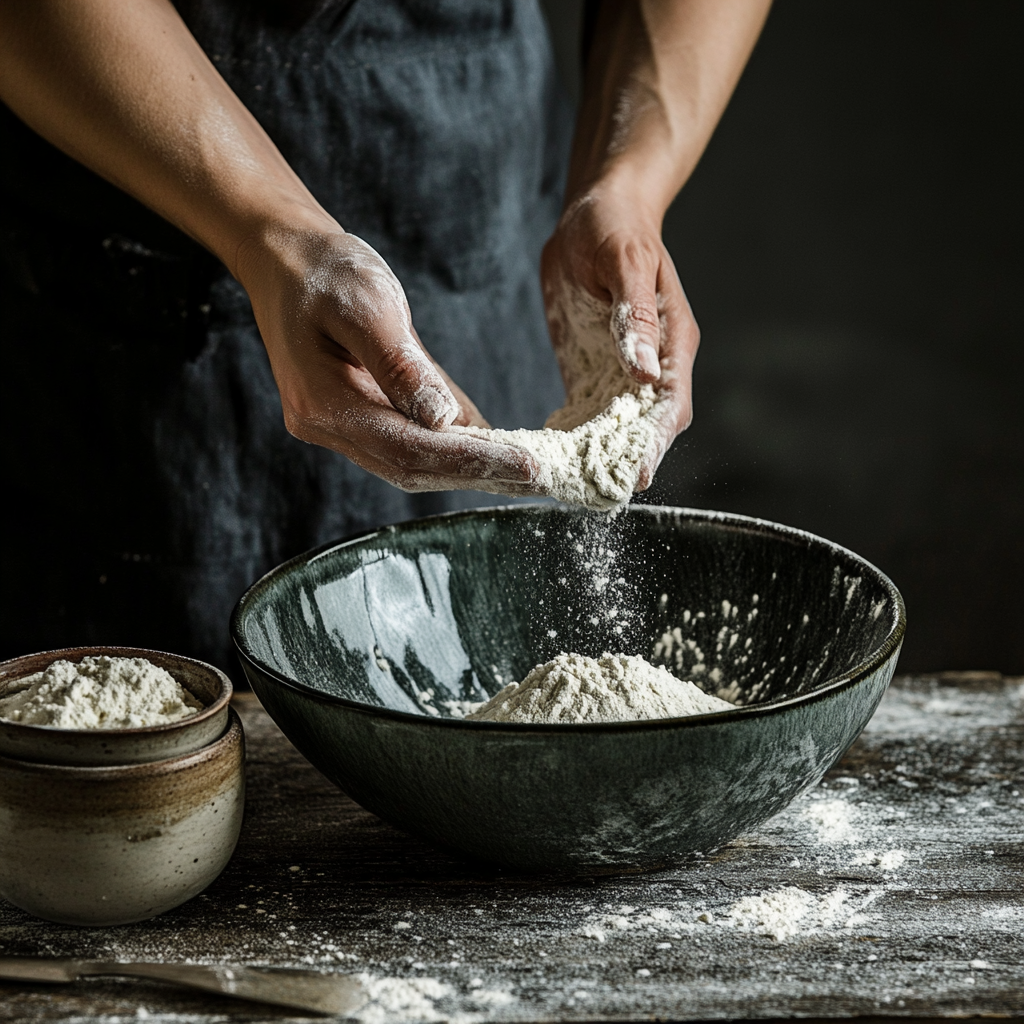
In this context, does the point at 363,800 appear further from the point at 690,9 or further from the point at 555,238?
the point at 690,9

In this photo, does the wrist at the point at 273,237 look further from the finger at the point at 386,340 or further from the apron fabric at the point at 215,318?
the apron fabric at the point at 215,318

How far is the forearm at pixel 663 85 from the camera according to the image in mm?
1185

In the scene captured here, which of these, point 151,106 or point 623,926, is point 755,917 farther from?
point 151,106

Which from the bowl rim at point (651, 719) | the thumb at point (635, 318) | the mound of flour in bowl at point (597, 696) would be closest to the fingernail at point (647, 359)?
the thumb at point (635, 318)

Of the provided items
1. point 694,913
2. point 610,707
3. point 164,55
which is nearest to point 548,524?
point 610,707

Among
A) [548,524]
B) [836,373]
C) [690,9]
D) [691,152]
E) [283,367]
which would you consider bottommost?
[836,373]

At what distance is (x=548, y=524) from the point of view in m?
1.02

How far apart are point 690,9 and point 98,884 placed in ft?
3.24

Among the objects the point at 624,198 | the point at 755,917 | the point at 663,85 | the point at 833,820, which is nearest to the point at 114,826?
the point at 755,917

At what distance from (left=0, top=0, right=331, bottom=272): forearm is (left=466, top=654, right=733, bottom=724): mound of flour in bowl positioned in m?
0.39

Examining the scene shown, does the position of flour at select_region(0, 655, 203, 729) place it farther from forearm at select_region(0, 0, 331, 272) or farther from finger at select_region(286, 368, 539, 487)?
forearm at select_region(0, 0, 331, 272)

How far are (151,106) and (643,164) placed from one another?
0.46 m

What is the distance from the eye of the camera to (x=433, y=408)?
80cm

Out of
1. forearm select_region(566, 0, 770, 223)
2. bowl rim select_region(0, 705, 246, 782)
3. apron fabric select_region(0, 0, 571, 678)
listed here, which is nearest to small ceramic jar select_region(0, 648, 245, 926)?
bowl rim select_region(0, 705, 246, 782)
